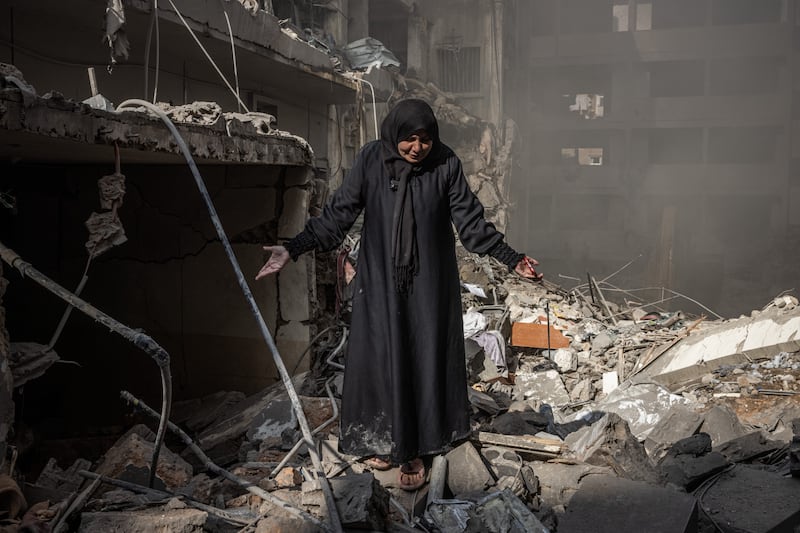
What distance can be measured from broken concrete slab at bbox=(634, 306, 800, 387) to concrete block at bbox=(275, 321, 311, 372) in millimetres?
3404

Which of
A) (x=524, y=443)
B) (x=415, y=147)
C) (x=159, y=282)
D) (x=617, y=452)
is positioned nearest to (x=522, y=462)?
(x=524, y=443)

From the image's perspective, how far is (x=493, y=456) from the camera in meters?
3.84

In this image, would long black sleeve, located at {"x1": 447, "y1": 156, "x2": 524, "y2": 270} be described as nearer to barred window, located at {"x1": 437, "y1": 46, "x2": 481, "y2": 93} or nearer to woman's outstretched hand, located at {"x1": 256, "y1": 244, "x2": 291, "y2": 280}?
woman's outstretched hand, located at {"x1": 256, "y1": 244, "x2": 291, "y2": 280}

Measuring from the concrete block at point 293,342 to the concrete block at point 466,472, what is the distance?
6.02 ft

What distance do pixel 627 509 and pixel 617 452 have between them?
0.71 m

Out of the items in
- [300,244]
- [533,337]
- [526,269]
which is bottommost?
[533,337]

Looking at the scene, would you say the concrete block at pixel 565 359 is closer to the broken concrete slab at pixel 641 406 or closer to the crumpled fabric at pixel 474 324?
the crumpled fabric at pixel 474 324

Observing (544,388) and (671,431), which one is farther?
(544,388)

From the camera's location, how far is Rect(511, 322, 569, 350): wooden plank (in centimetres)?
907

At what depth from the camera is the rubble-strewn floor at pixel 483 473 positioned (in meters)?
2.90

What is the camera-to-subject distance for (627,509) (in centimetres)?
306

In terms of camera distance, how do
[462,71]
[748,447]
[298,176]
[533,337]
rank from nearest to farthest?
1. [748,447]
2. [298,176]
3. [533,337]
4. [462,71]

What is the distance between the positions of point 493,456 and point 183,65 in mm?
7568

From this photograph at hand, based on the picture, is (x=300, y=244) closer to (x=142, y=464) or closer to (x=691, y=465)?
(x=142, y=464)
